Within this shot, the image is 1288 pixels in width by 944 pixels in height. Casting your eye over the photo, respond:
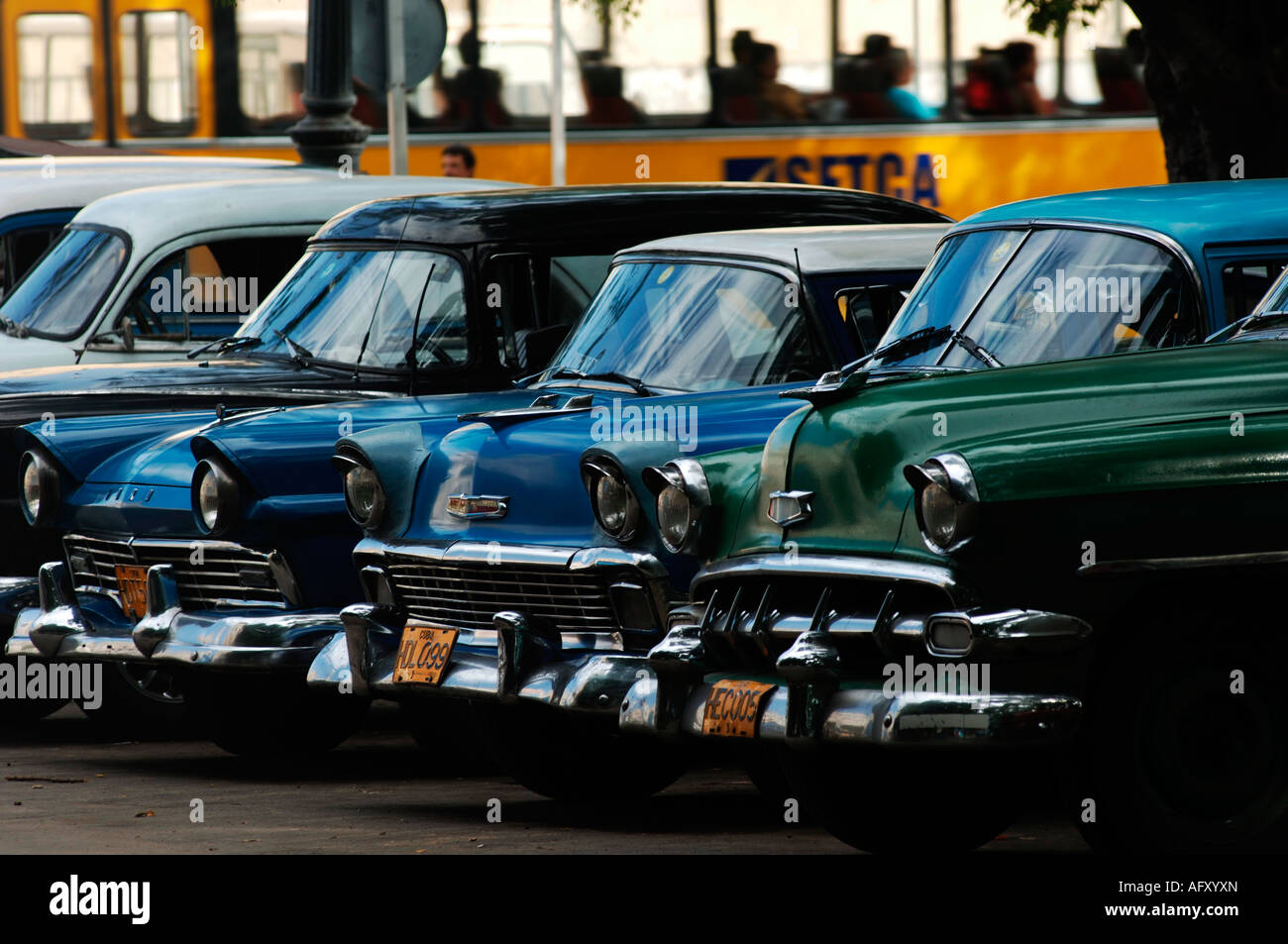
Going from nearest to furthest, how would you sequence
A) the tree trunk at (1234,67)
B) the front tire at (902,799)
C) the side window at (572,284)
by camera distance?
the front tire at (902,799)
the side window at (572,284)
the tree trunk at (1234,67)

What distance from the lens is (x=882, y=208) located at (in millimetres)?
10078

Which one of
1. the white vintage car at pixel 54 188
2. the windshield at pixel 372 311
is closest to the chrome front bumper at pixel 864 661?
the windshield at pixel 372 311

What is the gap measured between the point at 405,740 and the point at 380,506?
2.06 metres

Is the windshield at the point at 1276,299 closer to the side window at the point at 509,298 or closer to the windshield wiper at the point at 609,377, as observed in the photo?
the windshield wiper at the point at 609,377

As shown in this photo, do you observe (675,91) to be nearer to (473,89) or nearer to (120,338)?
(473,89)

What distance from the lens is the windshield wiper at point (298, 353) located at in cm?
970

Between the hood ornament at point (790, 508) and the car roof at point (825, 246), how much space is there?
224cm

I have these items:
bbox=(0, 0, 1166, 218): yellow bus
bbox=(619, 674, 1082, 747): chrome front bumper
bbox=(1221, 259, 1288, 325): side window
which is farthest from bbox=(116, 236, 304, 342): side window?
bbox=(0, 0, 1166, 218): yellow bus

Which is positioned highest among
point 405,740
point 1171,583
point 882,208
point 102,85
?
point 102,85

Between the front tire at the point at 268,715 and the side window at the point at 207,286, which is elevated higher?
the side window at the point at 207,286

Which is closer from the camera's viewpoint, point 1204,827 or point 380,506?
point 1204,827

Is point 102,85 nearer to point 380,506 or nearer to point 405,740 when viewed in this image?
point 405,740

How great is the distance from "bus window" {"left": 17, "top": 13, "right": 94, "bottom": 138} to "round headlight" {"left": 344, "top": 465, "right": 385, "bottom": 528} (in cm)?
1233
